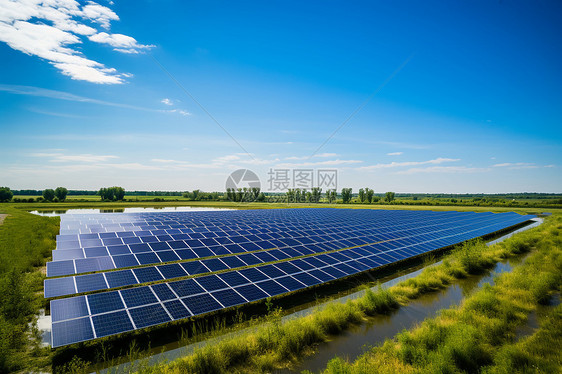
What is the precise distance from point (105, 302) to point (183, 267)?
4.87 meters

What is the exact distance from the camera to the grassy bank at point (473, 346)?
24.3ft

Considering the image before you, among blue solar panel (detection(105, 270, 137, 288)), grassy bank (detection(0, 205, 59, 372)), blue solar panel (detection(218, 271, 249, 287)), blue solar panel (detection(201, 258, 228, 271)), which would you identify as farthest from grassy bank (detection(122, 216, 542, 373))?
blue solar panel (detection(105, 270, 137, 288))

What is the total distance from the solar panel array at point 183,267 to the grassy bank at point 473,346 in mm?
Answer: 5245

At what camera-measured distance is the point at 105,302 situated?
9.73m

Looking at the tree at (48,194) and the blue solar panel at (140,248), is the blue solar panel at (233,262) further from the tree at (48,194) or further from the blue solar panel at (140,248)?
the tree at (48,194)

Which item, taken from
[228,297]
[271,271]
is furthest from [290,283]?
[228,297]

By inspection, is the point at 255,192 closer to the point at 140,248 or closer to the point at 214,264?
the point at 140,248

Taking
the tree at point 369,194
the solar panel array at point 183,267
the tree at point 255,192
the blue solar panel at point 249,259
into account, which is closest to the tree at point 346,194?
the tree at point 369,194

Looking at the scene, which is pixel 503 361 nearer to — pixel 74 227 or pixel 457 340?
pixel 457 340

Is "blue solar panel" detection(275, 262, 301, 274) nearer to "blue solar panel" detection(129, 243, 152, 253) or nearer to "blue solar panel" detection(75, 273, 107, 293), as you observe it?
"blue solar panel" detection(75, 273, 107, 293)

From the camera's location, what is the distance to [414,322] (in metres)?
11.3

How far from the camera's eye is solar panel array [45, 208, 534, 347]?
9281mm

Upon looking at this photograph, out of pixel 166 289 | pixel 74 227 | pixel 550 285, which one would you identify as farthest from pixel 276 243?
pixel 74 227

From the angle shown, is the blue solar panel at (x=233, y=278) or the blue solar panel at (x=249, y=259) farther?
the blue solar panel at (x=249, y=259)
